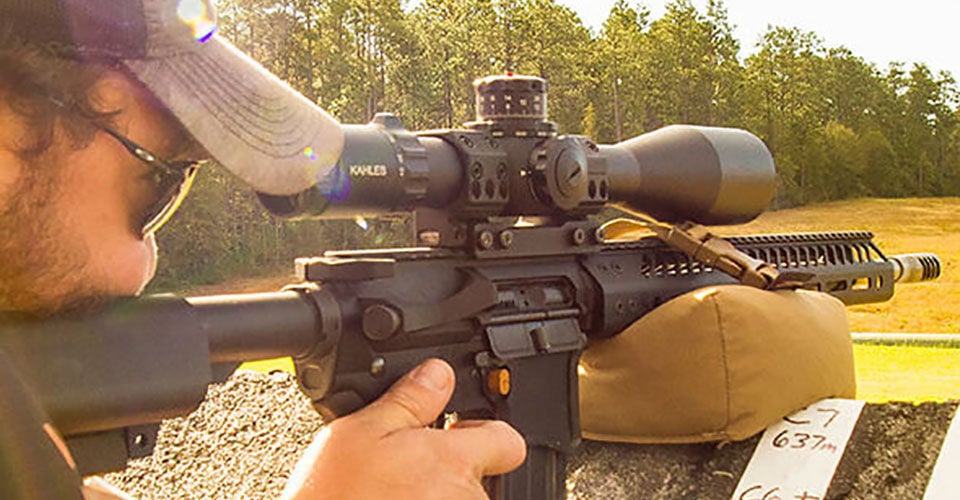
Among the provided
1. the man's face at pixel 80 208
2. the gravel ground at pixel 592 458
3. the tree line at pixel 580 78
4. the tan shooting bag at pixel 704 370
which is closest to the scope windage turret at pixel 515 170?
the tan shooting bag at pixel 704 370

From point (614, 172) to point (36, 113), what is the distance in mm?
1634

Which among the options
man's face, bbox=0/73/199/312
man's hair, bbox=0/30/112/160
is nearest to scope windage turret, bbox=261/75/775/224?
man's face, bbox=0/73/199/312

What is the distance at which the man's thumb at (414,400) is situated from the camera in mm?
1760

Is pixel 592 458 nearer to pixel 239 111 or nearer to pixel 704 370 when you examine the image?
pixel 704 370

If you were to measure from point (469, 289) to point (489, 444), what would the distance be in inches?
15.2

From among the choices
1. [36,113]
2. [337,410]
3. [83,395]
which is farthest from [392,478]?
[36,113]

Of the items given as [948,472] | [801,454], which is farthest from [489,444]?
[948,472]

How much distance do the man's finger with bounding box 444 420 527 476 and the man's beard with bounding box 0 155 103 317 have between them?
73 centimetres

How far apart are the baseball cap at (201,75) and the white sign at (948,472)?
1.83m

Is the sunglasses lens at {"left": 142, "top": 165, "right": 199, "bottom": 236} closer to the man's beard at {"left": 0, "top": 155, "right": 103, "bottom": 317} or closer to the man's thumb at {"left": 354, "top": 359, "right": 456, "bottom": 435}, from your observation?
the man's beard at {"left": 0, "top": 155, "right": 103, "bottom": 317}

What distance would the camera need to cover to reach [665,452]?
2.75 meters

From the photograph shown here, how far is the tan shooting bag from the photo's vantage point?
2.64 metres

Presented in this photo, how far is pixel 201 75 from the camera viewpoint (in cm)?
138

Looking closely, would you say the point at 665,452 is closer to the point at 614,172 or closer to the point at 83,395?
the point at 614,172
